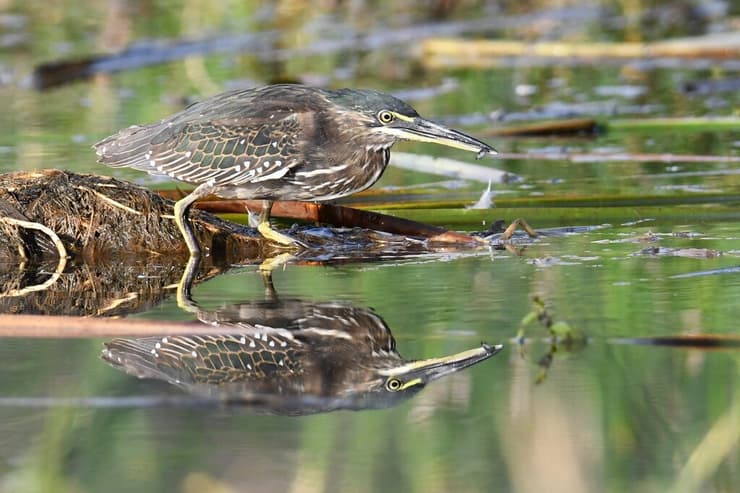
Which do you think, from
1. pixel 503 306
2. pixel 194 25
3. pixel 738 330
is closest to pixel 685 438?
pixel 738 330

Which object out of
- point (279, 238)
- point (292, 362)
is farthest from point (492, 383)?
point (279, 238)

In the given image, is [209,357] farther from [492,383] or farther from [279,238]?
[279,238]

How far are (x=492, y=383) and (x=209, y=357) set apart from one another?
978 millimetres

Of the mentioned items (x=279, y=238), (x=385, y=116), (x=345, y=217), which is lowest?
(x=279, y=238)

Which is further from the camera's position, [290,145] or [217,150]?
[217,150]

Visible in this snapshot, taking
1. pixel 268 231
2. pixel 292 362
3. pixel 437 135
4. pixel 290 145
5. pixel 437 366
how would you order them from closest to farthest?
pixel 437 366 → pixel 292 362 → pixel 437 135 → pixel 290 145 → pixel 268 231

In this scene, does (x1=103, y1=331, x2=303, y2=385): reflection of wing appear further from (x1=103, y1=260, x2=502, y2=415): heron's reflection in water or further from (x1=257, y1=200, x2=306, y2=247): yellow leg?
(x1=257, y1=200, x2=306, y2=247): yellow leg

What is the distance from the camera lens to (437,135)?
22.5ft

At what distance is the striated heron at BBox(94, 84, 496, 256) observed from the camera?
7023mm

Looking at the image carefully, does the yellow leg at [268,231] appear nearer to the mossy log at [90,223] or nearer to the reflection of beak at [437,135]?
the mossy log at [90,223]

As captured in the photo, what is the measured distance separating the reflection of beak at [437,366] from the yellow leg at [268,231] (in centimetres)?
255

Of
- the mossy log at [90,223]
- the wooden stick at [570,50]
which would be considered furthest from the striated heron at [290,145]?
the wooden stick at [570,50]

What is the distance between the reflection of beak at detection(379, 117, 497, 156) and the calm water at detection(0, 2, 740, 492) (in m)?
0.49

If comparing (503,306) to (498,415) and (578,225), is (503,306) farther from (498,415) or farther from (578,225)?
(578,225)
